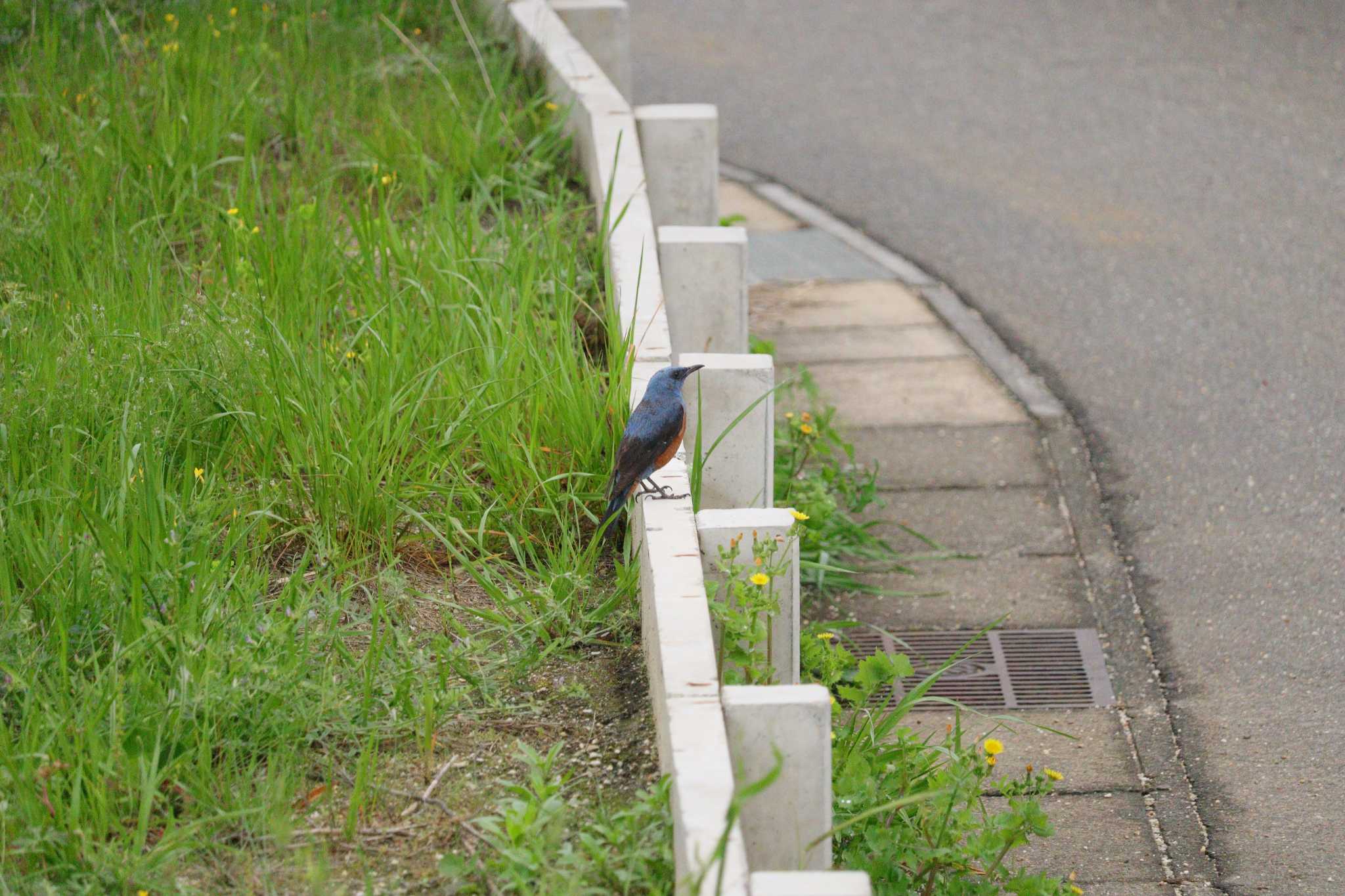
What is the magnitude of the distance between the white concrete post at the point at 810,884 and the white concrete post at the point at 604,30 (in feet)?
16.9

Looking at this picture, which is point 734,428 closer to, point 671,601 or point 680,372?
point 680,372

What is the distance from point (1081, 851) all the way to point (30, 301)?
329 centimetres

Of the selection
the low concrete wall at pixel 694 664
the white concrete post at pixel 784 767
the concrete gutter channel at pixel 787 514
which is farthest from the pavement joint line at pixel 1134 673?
the white concrete post at pixel 784 767

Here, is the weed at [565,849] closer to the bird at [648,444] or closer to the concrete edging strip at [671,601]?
the concrete edging strip at [671,601]

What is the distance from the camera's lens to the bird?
131 inches

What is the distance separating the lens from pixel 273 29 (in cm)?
676

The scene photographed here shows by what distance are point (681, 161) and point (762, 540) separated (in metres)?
2.74

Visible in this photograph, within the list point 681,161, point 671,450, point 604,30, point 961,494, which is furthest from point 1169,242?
point 671,450

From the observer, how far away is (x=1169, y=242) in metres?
7.03

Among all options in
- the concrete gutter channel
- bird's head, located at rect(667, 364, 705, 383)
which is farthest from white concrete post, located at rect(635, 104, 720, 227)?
bird's head, located at rect(667, 364, 705, 383)

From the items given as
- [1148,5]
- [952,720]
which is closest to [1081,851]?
[952,720]

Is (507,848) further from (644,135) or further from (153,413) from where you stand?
(644,135)

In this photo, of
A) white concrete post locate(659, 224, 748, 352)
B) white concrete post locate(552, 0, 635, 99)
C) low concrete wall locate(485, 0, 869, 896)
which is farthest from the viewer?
white concrete post locate(552, 0, 635, 99)

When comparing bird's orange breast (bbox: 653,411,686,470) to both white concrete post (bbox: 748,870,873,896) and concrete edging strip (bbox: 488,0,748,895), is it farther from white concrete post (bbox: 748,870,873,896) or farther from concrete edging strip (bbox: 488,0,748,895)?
white concrete post (bbox: 748,870,873,896)
